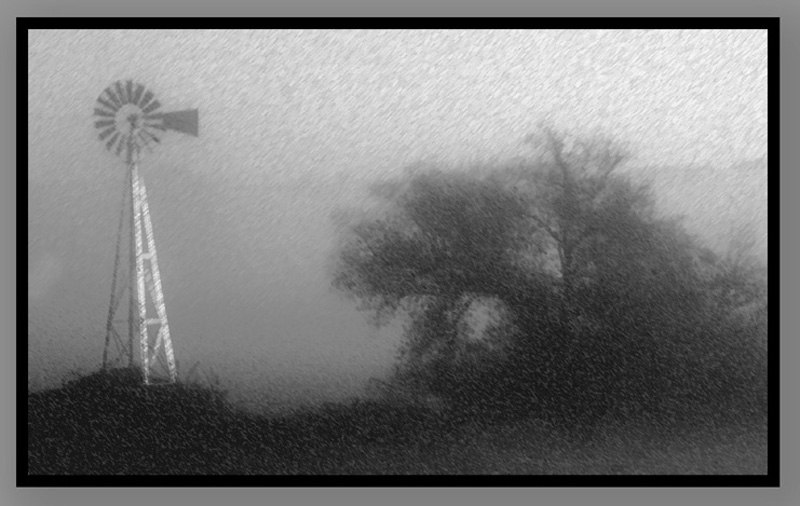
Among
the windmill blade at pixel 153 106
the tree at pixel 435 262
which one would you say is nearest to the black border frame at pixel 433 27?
the windmill blade at pixel 153 106

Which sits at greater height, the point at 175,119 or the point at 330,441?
the point at 175,119

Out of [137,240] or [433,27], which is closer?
[137,240]

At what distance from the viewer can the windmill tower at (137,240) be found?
399 centimetres

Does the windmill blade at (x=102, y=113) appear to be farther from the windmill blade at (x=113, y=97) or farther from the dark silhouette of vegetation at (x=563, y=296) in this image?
the dark silhouette of vegetation at (x=563, y=296)

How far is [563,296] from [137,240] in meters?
2.25

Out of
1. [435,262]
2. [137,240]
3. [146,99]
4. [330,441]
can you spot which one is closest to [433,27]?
[435,262]

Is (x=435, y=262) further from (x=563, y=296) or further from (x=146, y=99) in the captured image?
(x=146, y=99)

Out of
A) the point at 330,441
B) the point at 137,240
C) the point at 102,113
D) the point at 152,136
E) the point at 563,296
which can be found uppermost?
the point at 102,113

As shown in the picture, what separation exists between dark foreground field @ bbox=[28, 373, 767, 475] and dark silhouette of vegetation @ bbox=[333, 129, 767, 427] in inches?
4.3

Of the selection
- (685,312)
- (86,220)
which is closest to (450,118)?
(685,312)

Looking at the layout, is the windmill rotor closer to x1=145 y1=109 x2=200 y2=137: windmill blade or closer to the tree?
x1=145 y1=109 x2=200 y2=137: windmill blade

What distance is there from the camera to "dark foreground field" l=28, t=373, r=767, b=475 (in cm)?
403

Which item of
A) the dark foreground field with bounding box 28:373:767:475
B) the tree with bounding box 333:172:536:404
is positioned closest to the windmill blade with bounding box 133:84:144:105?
the tree with bounding box 333:172:536:404

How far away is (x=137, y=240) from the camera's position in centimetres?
402
